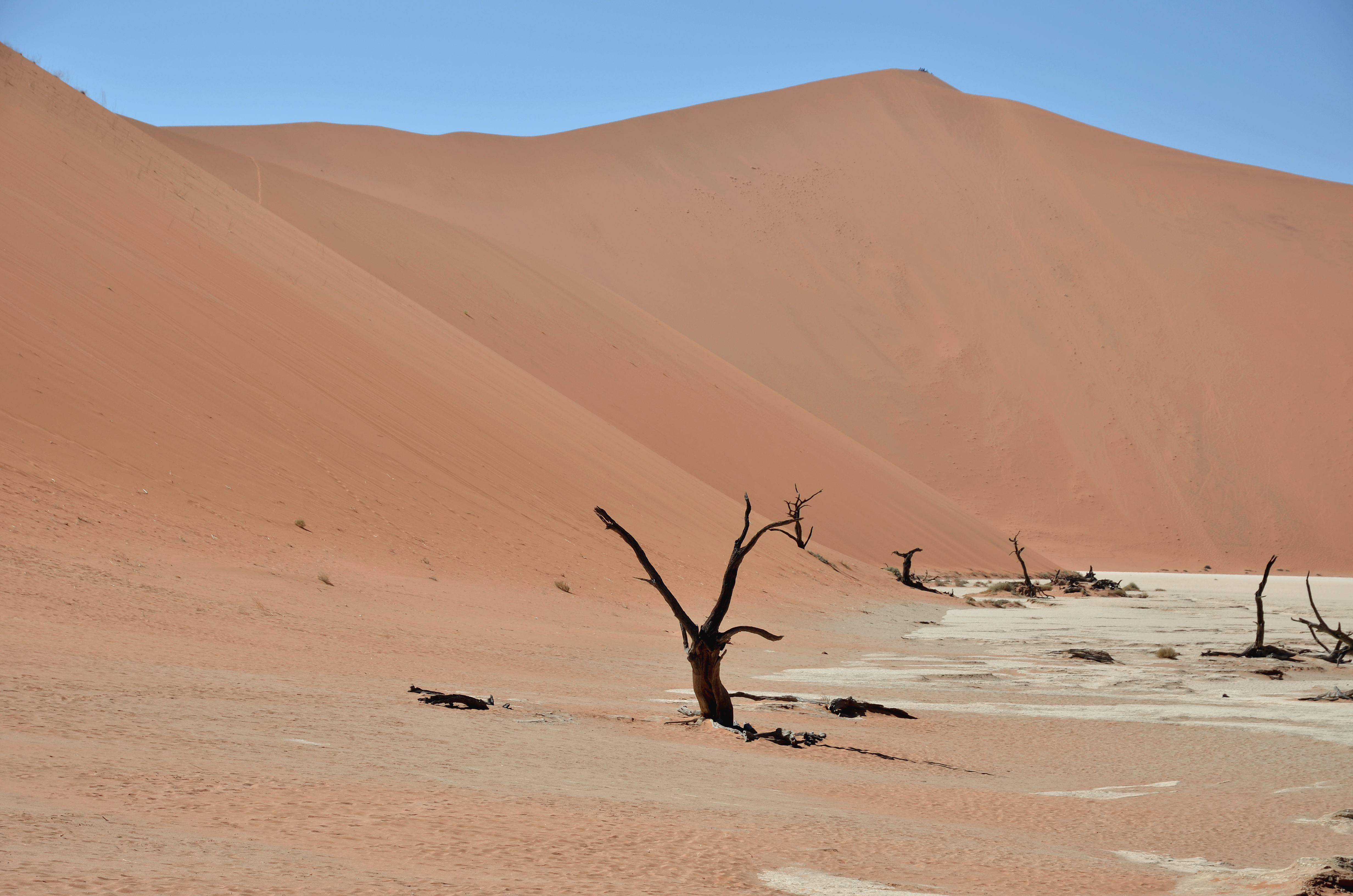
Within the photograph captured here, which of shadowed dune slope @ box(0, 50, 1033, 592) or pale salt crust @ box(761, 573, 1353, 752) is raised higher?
shadowed dune slope @ box(0, 50, 1033, 592)

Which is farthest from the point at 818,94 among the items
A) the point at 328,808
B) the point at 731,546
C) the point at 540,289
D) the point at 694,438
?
the point at 328,808

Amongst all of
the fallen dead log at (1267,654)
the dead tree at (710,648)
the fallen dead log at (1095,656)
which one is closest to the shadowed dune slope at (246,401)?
the dead tree at (710,648)

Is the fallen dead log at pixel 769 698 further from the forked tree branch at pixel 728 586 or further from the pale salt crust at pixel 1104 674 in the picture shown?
the forked tree branch at pixel 728 586

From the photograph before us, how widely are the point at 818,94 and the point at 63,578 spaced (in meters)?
68.4

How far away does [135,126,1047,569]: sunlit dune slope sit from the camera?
31.2m

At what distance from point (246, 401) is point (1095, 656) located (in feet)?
37.7

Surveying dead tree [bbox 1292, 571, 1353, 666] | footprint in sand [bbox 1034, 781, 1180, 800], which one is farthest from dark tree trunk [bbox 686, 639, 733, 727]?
dead tree [bbox 1292, 571, 1353, 666]

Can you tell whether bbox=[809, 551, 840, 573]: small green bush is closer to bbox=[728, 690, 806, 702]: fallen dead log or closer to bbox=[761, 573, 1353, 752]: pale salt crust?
bbox=[761, 573, 1353, 752]: pale salt crust

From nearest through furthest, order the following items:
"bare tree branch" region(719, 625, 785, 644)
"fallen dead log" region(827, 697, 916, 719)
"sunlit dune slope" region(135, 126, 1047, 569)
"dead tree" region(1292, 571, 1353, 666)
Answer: "bare tree branch" region(719, 625, 785, 644), "fallen dead log" region(827, 697, 916, 719), "dead tree" region(1292, 571, 1353, 666), "sunlit dune slope" region(135, 126, 1047, 569)

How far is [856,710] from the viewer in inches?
352

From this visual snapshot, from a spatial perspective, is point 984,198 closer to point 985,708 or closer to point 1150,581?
point 1150,581

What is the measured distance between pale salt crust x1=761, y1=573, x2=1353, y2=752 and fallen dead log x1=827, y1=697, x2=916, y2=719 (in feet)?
1.78

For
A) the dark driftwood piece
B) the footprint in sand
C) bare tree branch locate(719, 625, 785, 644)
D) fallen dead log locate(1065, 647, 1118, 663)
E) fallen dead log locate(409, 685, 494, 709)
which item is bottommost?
the footprint in sand

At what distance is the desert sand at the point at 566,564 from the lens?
4625 mm
